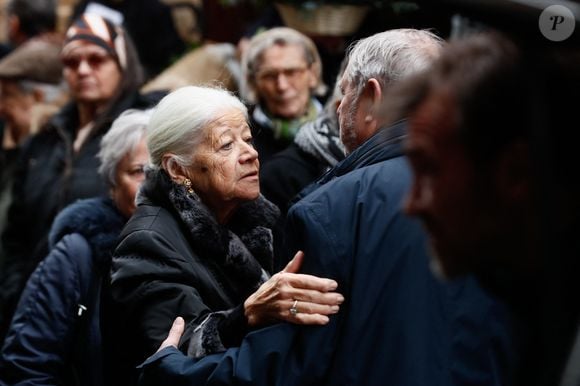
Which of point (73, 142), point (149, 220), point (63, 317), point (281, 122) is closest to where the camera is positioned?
point (149, 220)

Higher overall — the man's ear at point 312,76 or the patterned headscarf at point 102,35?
the patterned headscarf at point 102,35

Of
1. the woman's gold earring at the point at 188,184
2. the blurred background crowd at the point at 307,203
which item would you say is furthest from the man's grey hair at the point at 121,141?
the woman's gold earring at the point at 188,184

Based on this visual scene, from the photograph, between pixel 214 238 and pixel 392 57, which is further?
pixel 214 238

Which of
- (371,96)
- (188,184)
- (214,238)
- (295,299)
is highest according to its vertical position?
(371,96)

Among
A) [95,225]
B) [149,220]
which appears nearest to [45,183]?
[95,225]

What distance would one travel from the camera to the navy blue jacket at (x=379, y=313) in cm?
230

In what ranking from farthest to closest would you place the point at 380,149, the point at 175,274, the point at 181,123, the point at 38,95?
1. the point at 38,95
2. the point at 181,123
3. the point at 175,274
4. the point at 380,149

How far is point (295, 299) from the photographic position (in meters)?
2.46

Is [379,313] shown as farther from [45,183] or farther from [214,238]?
[45,183]

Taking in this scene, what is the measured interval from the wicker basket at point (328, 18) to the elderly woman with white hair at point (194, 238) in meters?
1.90

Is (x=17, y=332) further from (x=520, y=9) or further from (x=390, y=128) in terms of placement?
(x=520, y=9)

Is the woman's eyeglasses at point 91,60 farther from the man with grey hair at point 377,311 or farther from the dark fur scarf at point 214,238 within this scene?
the man with grey hair at point 377,311

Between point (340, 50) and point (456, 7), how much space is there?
4.49 metres

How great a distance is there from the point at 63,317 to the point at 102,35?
220cm
